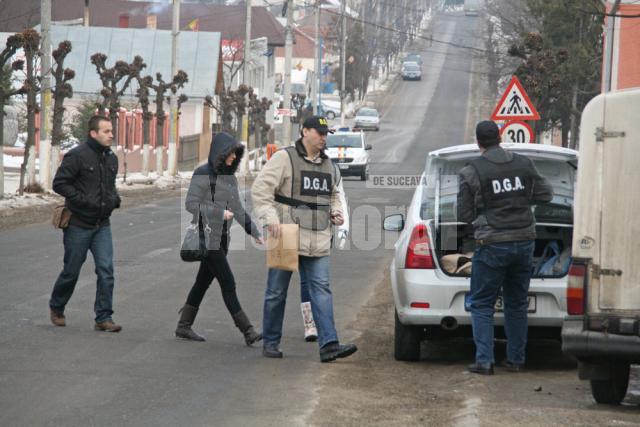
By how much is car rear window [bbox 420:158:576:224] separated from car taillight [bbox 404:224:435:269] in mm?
344

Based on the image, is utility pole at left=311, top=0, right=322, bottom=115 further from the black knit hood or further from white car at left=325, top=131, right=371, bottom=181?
the black knit hood

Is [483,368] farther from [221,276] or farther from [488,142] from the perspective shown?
[221,276]

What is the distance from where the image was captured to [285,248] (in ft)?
30.5

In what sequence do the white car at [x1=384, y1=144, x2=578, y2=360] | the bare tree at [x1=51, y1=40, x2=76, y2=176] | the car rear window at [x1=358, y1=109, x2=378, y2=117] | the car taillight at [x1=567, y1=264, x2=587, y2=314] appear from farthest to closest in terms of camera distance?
the car rear window at [x1=358, y1=109, x2=378, y2=117], the bare tree at [x1=51, y1=40, x2=76, y2=176], the white car at [x1=384, y1=144, x2=578, y2=360], the car taillight at [x1=567, y1=264, x2=587, y2=314]

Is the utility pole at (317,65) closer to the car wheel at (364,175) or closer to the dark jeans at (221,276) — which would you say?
the car wheel at (364,175)

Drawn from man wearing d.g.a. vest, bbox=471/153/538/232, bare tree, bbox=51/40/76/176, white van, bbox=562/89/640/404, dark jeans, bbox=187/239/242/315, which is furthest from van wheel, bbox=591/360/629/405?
bare tree, bbox=51/40/76/176

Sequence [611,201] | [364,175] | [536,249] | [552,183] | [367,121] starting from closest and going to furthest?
[611,201] → [536,249] → [552,183] → [364,175] → [367,121]

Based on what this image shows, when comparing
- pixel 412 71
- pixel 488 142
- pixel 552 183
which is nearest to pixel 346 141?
pixel 552 183

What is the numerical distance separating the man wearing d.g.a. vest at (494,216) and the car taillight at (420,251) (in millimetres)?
466

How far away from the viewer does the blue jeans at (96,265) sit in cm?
1060

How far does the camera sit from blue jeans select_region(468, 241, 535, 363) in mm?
8836

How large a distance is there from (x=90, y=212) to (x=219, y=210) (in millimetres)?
1171

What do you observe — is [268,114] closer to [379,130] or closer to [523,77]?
[379,130]

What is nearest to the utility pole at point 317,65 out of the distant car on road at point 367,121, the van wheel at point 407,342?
the distant car on road at point 367,121
